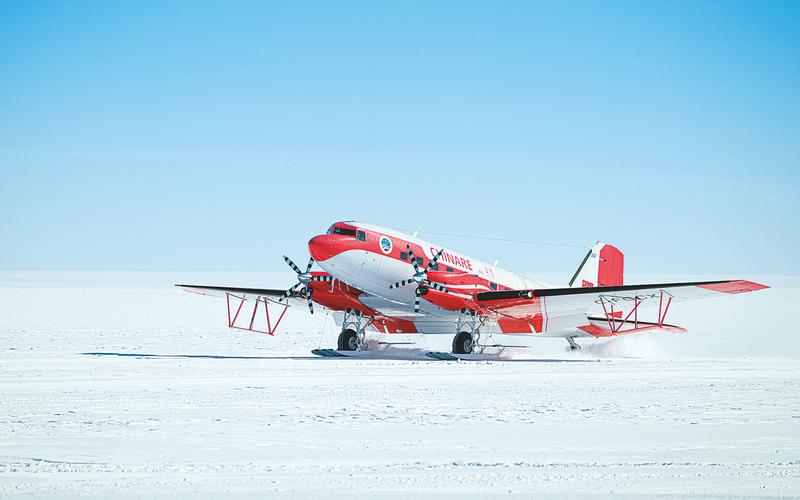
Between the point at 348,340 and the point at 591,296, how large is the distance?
8.29 meters

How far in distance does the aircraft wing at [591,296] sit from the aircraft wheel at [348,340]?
452 cm

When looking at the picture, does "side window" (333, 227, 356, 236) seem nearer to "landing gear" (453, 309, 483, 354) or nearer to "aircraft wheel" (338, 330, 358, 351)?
"aircraft wheel" (338, 330, 358, 351)

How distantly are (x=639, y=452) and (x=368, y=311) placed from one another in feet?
65.1

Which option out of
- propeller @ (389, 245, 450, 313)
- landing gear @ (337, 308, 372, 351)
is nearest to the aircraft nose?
propeller @ (389, 245, 450, 313)

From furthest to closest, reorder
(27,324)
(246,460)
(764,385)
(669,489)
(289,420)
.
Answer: (27,324)
(764,385)
(289,420)
(246,460)
(669,489)

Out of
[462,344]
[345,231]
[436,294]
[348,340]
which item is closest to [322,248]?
[345,231]

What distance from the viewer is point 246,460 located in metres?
9.49

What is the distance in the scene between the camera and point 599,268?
36.2 m

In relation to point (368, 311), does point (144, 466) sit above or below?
below

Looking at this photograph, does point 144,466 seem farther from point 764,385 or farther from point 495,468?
point 764,385

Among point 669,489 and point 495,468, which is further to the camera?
point 495,468

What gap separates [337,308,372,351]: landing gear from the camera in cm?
2977

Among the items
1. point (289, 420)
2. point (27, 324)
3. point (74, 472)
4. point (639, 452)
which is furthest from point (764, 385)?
point (27, 324)

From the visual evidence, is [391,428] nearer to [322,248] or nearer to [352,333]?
[322,248]
